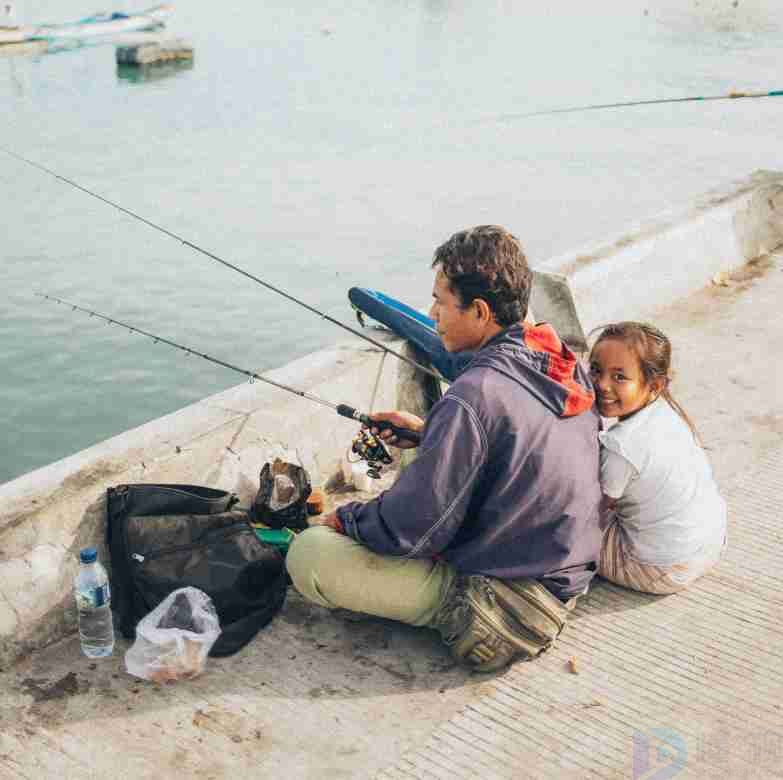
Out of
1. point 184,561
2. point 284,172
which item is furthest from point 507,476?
point 284,172

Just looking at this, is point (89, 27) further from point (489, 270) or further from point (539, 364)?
point (539, 364)

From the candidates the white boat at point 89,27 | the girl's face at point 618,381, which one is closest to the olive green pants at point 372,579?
the girl's face at point 618,381

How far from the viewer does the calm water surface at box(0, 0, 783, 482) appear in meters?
12.5

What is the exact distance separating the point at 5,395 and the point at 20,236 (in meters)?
5.32

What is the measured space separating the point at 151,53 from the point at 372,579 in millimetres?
32361

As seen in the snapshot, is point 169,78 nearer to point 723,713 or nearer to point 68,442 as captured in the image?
point 68,442

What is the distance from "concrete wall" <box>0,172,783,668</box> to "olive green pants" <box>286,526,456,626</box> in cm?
64

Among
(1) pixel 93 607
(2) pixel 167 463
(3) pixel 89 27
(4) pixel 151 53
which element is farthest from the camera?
(3) pixel 89 27

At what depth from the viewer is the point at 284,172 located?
829 inches

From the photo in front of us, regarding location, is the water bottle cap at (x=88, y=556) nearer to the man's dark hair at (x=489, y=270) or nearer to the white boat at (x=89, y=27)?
the man's dark hair at (x=489, y=270)

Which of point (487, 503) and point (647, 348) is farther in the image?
point (647, 348)

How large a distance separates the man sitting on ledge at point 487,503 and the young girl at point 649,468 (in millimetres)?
150

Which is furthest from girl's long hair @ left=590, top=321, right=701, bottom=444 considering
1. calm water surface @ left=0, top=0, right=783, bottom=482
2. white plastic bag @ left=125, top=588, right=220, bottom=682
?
calm water surface @ left=0, top=0, right=783, bottom=482

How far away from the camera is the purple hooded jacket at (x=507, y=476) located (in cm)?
305
